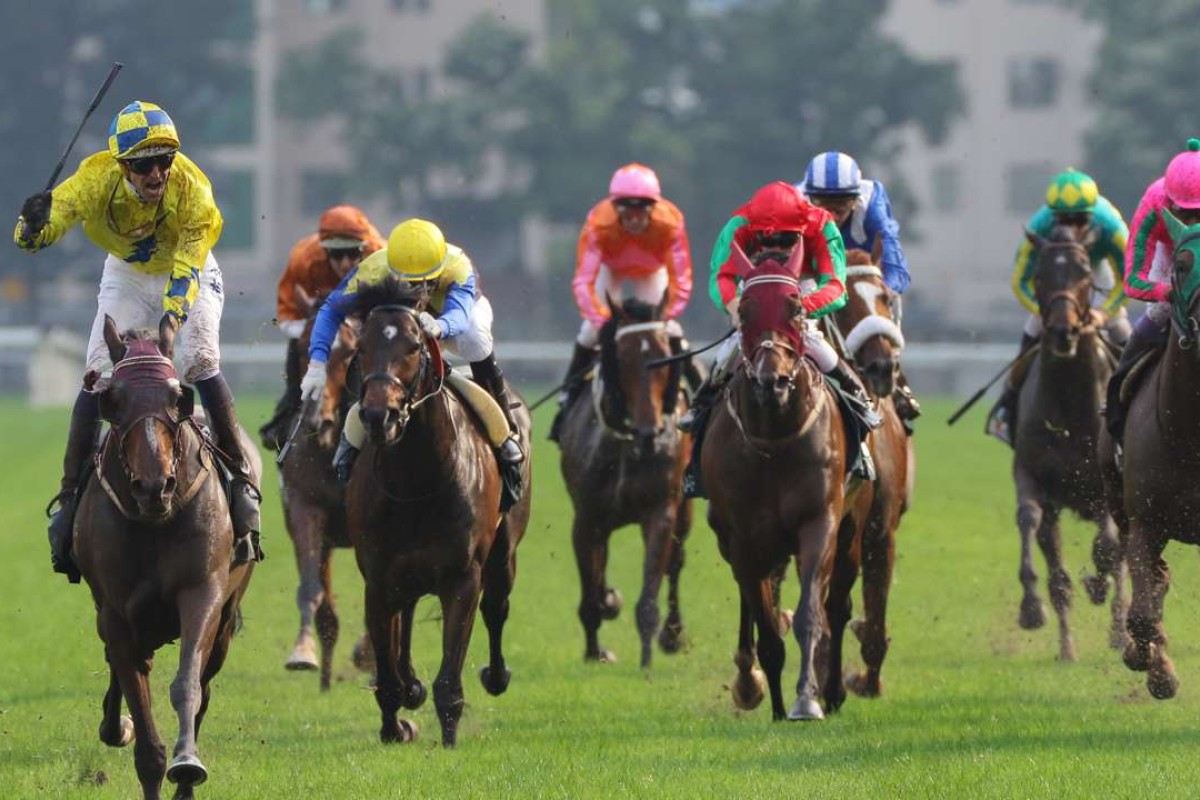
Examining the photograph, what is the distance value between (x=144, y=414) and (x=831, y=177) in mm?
5066

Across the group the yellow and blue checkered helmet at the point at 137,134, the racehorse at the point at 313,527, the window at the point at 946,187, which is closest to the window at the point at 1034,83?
the window at the point at 946,187

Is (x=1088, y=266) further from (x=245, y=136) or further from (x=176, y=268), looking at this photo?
(x=245, y=136)

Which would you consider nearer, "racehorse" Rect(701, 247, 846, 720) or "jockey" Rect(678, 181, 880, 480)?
"racehorse" Rect(701, 247, 846, 720)

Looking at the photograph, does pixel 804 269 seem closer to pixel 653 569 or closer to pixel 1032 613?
pixel 653 569

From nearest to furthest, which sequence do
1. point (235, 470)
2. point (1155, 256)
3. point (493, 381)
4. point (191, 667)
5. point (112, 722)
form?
point (191, 667) → point (235, 470) → point (112, 722) → point (1155, 256) → point (493, 381)

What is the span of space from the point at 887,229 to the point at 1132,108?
49270mm

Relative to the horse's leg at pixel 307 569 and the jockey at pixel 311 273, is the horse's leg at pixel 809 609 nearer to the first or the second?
the horse's leg at pixel 307 569

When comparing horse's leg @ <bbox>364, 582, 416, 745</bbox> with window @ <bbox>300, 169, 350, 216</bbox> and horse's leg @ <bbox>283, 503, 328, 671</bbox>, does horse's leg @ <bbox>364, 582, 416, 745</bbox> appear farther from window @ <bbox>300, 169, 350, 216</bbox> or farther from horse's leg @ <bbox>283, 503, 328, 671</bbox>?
window @ <bbox>300, 169, 350, 216</bbox>

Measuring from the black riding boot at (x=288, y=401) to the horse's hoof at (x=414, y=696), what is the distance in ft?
8.50

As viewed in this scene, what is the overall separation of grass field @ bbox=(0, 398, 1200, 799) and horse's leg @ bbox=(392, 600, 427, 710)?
0.64 ft

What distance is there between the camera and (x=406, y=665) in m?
11.0

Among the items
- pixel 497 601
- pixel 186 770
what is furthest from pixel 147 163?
pixel 497 601

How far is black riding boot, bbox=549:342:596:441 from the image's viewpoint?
14914mm

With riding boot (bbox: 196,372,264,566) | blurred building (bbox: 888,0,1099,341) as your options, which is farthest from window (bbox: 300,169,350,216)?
riding boot (bbox: 196,372,264,566)
